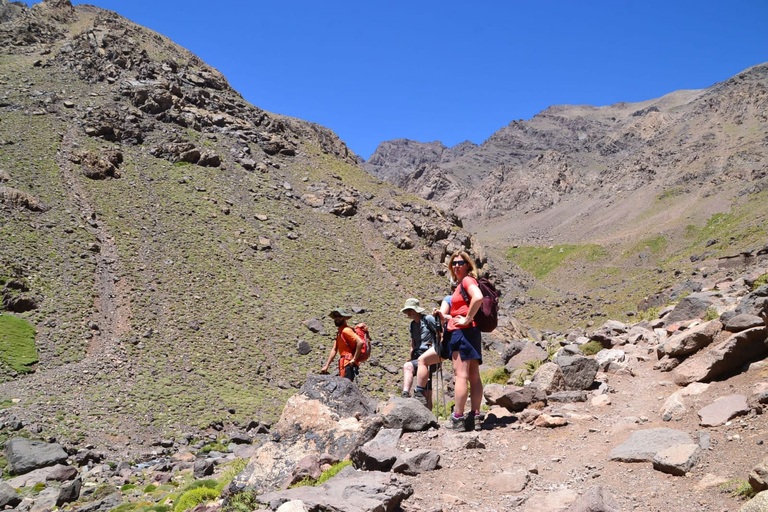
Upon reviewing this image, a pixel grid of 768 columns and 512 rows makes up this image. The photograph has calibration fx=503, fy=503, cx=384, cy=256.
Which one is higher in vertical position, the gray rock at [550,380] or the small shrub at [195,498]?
the gray rock at [550,380]

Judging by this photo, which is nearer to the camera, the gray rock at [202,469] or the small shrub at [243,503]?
the small shrub at [243,503]

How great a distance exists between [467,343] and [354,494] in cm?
286

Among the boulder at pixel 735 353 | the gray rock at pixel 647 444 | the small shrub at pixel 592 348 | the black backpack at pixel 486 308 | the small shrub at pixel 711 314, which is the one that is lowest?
the gray rock at pixel 647 444

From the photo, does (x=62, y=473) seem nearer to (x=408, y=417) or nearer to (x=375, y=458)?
(x=408, y=417)

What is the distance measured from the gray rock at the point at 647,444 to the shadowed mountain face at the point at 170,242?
16170 millimetres

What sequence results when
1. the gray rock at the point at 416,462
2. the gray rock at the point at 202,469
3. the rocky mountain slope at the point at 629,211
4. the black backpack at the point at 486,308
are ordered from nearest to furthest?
the gray rock at the point at 416,462, the black backpack at the point at 486,308, the gray rock at the point at 202,469, the rocky mountain slope at the point at 629,211

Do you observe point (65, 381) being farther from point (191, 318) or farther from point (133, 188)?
point (133, 188)

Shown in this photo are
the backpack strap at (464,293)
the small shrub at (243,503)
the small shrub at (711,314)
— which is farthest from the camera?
the small shrub at (711,314)

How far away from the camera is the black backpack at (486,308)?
717 cm

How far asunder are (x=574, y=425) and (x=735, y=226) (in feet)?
221

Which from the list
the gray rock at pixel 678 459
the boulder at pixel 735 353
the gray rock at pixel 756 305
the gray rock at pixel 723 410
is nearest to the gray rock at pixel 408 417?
the gray rock at pixel 678 459

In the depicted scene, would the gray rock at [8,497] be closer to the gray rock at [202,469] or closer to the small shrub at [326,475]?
the gray rock at [202,469]

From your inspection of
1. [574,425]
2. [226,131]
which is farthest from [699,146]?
[574,425]

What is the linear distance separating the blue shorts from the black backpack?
0.15 m
